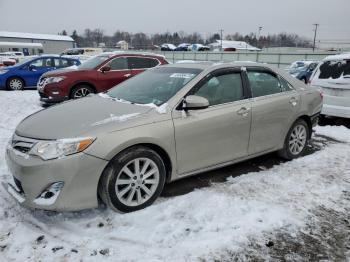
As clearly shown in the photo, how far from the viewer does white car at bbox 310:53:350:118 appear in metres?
7.39

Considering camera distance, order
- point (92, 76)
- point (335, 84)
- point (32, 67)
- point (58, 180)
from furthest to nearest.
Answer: point (32, 67)
point (92, 76)
point (335, 84)
point (58, 180)

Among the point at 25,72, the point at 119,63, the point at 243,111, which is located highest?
the point at 119,63

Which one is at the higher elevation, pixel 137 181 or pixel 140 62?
pixel 140 62

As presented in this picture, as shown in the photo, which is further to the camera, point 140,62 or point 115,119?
point 140,62

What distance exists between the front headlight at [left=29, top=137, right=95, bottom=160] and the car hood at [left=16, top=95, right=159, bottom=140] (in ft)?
0.22

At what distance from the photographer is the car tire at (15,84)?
13.3 metres

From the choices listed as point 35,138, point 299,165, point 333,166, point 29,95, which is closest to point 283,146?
point 299,165

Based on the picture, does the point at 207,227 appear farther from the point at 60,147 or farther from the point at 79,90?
the point at 79,90

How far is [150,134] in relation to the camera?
3.67 metres

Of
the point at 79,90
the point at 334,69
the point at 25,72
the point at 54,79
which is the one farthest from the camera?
the point at 25,72

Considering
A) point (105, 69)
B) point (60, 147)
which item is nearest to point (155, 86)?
point (60, 147)

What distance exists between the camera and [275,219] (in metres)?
3.62

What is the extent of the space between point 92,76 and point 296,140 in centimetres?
638

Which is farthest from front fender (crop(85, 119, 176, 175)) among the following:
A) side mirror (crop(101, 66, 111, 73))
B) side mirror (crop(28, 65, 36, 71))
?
side mirror (crop(28, 65, 36, 71))
